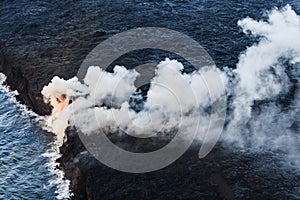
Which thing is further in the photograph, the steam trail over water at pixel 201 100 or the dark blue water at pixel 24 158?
the steam trail over water at pixel 201 100

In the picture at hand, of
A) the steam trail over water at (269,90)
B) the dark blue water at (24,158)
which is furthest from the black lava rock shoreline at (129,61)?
the steam trail over water at (269,90)

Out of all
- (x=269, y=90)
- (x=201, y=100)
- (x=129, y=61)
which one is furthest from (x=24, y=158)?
(x=269, y=90)

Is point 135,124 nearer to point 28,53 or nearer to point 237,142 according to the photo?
point 237,142

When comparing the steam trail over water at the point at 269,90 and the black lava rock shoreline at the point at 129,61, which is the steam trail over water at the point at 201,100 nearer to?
the steam trail over water at the point at 269,90

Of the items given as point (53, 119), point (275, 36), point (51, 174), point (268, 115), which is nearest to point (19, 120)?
point (53, 119)

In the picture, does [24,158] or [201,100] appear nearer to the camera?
[24,158]

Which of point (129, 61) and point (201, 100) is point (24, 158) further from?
point (201, 100)
